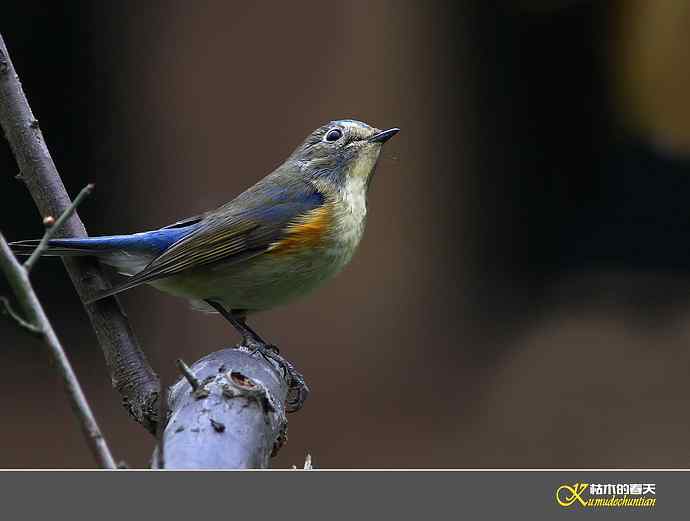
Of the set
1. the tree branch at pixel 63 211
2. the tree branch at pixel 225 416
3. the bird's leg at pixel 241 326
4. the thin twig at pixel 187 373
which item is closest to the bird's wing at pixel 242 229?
the bird's leg at pixel 241 326

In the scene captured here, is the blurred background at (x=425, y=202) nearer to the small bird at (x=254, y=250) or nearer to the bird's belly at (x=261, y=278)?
the small bird at (x=254, y=250)

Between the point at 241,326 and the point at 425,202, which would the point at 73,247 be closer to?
the point at 241,326

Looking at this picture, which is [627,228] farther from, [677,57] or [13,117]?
[13,117]

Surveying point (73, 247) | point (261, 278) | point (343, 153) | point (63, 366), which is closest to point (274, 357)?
point (261, 278)

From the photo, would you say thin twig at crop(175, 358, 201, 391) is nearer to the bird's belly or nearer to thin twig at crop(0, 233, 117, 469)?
thin twig at crop(0, 233, 117, 469)

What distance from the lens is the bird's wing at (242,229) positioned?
2574 millimetres

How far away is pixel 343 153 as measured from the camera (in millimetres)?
2932

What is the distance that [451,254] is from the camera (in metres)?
4.71

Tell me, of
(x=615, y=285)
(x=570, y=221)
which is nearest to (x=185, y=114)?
(x=570, y=221)

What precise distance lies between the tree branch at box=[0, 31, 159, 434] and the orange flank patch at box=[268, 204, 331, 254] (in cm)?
69

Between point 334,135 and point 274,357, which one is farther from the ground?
point 334,135

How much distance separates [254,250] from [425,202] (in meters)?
2.01

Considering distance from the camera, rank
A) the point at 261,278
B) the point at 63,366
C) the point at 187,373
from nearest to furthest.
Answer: the point at 63,366, the point at 187,373, the point at 261,278

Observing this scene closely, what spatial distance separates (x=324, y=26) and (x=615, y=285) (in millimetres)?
1873
